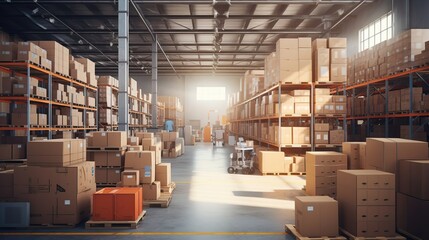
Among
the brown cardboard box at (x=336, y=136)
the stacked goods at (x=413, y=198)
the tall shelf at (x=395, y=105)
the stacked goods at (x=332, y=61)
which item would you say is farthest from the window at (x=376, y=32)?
the stacked goods at (x=413, y=198)

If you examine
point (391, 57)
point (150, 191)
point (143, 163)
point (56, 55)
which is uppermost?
point (391, 57)

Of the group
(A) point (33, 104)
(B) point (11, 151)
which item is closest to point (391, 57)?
(A) point (33, 104)

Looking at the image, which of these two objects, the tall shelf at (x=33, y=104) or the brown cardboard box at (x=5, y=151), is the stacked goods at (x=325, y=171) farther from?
the brown cardboard box at (x=5, y=151)

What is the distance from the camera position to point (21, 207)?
16.3 ft

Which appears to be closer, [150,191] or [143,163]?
[150,191]

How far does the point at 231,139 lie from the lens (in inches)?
836

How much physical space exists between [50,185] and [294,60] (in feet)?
23.8

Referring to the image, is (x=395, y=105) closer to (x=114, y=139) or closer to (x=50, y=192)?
(x=114, y=139)

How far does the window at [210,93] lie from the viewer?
3203cm

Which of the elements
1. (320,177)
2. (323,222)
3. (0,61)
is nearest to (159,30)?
(0,61)

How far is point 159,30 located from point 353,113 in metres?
10.0

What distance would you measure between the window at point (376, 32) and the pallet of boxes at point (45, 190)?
476 inches

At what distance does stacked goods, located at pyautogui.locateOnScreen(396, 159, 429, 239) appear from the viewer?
410 centimetres

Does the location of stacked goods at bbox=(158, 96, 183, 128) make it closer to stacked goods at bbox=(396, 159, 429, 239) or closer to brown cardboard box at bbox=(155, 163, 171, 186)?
brown cardboard box at bbox=(155, 163, 171, 186)
